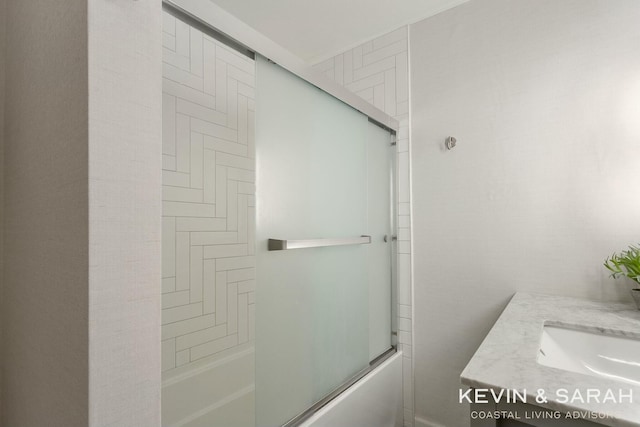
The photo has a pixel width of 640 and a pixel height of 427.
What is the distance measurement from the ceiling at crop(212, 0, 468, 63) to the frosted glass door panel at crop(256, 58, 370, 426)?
2.03 ft

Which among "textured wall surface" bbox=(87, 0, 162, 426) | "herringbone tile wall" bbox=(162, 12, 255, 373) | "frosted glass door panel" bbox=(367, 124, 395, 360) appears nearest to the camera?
"textured wall surface" bbox=(87, 0, 162, 426)

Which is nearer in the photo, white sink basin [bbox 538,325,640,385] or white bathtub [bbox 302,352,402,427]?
white sink basin [bbox 538,325,640,385]

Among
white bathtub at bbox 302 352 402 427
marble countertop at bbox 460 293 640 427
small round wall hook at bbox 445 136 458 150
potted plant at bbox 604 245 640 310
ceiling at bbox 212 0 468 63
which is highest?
ceiling at bbox 212 0 468 63

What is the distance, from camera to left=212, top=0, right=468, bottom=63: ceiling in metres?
1.58

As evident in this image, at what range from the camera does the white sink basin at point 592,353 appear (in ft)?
2.80

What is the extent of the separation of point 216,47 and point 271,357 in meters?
1.38

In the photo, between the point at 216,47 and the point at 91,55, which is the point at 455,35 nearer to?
the point at 216,47

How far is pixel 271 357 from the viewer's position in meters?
0.98

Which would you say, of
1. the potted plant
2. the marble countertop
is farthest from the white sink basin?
the potted plant

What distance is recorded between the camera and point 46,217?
616 millimetres

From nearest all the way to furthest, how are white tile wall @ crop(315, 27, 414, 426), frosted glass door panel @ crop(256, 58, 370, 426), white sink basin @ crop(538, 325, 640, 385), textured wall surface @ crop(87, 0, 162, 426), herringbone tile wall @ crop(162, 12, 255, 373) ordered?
1. textured wall surface @ crop(87, 0, 162, 426)
2. white sink basin @ crop(538, 325, 640, 385)
3. frosted glass door panel @ crop(256, 58, 370, 426)
4. herringbone tile wall @ crop(162, 12, 255, 373)
5. white tile wall @ crop(315, 27, 414, 426)

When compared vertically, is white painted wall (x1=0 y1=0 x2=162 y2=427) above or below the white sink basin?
above

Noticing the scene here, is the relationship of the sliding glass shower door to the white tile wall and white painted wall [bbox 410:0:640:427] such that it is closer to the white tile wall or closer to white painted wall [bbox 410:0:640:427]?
the white tile wall

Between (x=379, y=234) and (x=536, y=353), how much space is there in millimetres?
901
